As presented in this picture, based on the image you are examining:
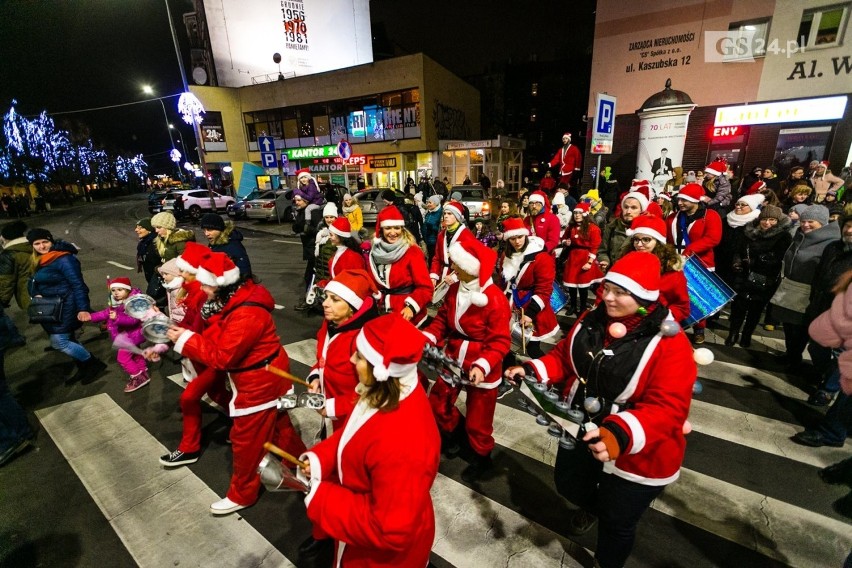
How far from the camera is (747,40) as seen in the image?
1370cm

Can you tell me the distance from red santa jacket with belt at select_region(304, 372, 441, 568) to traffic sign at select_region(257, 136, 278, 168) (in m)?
17.0

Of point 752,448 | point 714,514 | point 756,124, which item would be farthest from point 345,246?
point 756,124

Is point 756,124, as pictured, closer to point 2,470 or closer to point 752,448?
point 752,448

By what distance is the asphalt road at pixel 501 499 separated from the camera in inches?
106

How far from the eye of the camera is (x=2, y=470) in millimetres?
3682

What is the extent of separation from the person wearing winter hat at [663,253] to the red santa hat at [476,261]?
1.28 metres

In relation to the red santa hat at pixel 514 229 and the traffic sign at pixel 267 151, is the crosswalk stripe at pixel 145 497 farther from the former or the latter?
the traffic sign at pixel 267 151

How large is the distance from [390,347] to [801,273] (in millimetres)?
5732

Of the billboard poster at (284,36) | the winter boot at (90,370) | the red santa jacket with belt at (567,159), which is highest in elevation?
the billboard poster at (284,36)

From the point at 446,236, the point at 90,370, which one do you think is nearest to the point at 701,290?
the point at 446,236

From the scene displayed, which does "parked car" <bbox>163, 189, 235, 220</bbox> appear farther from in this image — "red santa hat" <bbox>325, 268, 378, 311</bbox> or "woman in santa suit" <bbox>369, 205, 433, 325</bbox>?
"red santa hat" <bbox>325, 268, 378, 311</bbox>

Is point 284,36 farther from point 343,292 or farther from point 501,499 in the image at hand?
point 501,499

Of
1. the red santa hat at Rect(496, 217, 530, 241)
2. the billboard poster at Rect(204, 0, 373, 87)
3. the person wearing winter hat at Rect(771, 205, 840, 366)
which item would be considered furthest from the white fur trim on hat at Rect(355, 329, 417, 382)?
the billboard poster at Rect(204, 0, 373, 87)

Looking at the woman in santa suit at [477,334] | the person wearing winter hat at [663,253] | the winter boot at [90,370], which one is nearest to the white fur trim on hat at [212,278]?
the woman in santa suit at [477,334]
